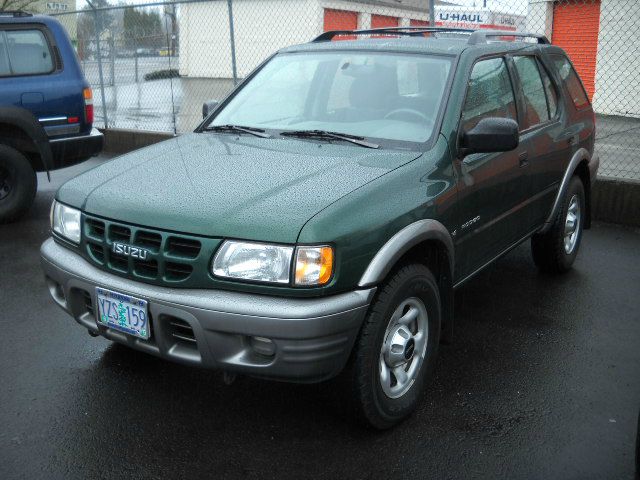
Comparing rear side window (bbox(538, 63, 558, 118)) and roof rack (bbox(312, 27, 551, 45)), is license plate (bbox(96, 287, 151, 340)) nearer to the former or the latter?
roof rack (bbox(312, 27, 551, 45))

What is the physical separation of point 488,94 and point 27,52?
16.1ft

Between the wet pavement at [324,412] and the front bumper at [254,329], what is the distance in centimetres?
48

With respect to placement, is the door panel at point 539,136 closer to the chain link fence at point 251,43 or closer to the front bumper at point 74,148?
the chain link fence at point 251,43

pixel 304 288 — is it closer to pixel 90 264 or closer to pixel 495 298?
pixel 90 264

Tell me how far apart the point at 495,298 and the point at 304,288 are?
265 cm

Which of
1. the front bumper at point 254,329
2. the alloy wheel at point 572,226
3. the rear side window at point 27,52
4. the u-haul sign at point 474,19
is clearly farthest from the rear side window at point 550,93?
the u-haul sign at point 474,19

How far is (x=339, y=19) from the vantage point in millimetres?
26562

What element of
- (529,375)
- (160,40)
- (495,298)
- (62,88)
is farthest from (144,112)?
(529,375)

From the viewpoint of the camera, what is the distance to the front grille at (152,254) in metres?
2.84

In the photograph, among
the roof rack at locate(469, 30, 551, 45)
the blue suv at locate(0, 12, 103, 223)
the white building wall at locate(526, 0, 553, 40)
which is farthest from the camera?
the white building wall at locate(526, 0, 553, 40)

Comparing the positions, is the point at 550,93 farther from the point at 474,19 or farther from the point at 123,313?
the point at 474,19

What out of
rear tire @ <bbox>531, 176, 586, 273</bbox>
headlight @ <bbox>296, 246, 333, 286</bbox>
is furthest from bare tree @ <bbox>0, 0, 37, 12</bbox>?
headlight @ <bbox>296, 246, 333, 286</bbox>

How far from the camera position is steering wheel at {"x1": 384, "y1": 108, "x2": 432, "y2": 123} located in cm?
371

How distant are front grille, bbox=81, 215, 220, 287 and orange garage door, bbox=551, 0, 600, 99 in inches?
622
